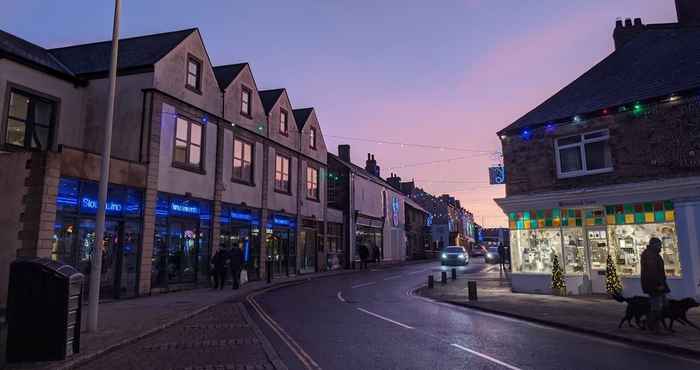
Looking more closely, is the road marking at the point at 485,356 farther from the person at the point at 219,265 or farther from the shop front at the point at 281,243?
the shop front at the point at 281,243

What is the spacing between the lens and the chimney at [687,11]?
1967 centimetres

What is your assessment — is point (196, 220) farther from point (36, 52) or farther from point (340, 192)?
point (340, 192)

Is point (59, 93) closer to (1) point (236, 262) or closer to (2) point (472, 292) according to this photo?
(1) point (236, 262)

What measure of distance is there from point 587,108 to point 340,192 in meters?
23.6

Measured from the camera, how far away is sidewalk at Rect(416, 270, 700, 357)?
8.82 m

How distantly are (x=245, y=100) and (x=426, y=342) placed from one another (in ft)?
62.3

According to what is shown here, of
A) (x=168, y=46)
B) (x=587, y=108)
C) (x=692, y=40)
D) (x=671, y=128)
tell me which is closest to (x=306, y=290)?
(x=168, y=46)

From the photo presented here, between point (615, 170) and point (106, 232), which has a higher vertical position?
point (615, 170)

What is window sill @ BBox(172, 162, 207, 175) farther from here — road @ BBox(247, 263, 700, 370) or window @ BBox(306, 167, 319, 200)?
window @ BBox(306, 167, 319, 200)

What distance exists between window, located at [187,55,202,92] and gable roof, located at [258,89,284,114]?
6.60 meters

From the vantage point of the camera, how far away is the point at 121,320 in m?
11.1

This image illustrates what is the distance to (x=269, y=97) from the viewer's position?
29.3 m

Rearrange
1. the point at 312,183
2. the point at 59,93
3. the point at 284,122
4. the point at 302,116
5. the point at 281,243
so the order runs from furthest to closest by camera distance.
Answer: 1. the point at 302,116
2. the point at 312,183
3. the point at 284,122
4. the point at 281,243
5. the point at 59,93

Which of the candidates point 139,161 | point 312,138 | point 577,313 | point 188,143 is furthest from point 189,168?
point 577,313
